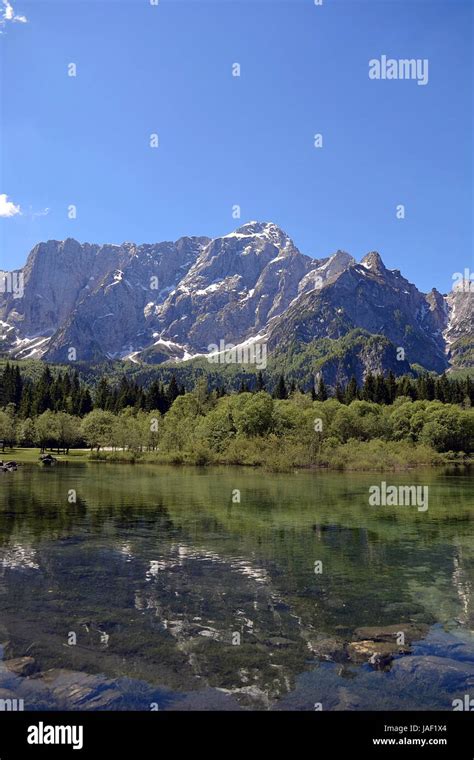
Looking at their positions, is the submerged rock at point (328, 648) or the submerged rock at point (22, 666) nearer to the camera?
the submerged rock at point (22, 666)

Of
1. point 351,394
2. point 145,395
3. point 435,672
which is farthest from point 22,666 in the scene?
point 145,395

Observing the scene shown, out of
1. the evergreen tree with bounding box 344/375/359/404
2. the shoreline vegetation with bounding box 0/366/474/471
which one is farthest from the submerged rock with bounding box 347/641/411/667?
the evergreen tree with bounding box 344/375/359/404

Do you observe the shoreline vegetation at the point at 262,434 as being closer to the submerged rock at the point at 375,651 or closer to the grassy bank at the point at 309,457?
the grassy bank at the point at 309,457

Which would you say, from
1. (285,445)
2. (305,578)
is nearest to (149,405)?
(285,445)

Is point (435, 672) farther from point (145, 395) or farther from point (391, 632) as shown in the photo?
point (145, 395)

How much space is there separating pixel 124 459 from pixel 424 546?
304 feet

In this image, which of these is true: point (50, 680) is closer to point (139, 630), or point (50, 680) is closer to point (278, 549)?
point (139, 630)

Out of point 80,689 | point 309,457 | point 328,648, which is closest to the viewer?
point 80,689

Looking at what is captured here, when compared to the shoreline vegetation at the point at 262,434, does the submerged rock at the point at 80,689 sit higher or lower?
lower

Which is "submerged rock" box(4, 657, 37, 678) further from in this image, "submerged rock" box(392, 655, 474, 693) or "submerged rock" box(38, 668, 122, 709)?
"submerged rock" box(392, 655, 474, 693)

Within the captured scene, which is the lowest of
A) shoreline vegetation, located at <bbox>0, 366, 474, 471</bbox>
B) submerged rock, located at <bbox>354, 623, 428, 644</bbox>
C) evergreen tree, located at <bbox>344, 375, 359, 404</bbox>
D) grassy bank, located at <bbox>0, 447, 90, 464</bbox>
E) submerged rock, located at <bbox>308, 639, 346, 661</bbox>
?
grassy bank, located at <bbox>0, 447, 90, 464</bbox>

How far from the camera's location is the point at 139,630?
→ 19.4 m

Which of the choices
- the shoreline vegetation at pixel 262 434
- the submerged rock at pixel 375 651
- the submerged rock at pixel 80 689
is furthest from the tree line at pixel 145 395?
the submerged rock at pixel 80 689

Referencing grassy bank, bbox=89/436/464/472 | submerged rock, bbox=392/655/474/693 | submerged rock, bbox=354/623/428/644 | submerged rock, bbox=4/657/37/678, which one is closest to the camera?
submerged rock, bbox=392/655/474/693
